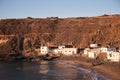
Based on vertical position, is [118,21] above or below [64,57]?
above

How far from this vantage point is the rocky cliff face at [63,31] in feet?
209

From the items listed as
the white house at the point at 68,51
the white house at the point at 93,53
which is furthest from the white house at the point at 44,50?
the white house at the point at 93,53

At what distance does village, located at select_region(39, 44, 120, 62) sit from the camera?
4638 centimetres

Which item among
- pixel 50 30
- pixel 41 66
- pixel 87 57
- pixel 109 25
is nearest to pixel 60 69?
pixel 41 66

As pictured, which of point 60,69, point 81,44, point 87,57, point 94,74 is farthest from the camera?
point 81,44

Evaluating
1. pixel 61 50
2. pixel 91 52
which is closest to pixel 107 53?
pixel 91 52

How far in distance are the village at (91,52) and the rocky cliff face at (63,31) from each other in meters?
5.65

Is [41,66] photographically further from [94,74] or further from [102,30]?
[102,30]

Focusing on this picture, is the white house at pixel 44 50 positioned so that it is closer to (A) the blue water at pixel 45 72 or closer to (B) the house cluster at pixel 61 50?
(B) the house cluster at pixel 61 50

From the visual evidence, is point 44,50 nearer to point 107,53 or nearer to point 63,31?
point 63,31

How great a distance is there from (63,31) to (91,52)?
21.1 metres

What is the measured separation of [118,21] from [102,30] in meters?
4.19

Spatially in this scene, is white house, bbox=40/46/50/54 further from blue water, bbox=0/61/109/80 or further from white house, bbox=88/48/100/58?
white house, bbox=88/48/100/58

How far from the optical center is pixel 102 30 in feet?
214
